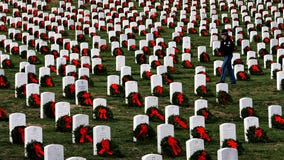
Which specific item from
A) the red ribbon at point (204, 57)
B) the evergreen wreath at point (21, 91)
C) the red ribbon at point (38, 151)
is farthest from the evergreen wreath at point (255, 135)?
the red ribbon at point (204, 57)

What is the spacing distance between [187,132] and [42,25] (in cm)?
1501

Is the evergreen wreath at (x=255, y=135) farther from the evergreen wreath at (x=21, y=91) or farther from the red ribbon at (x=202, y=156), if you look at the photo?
the evergreen wreath at (x=21, y=91)

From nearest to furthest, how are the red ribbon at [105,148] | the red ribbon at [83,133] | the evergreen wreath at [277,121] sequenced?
1. the red ribbon at [105,148]
2. the red ribbon at [83,133]
3. the evergreen wreath at [277,121]

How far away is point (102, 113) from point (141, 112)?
4.51 feet

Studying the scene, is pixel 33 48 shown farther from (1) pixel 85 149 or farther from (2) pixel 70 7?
(1) pixel 85 149

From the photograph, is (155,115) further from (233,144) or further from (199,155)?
(199,155)

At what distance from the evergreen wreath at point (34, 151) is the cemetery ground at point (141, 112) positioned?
32 cm

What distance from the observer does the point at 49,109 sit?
722 inches

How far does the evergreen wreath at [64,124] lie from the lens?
676 inches

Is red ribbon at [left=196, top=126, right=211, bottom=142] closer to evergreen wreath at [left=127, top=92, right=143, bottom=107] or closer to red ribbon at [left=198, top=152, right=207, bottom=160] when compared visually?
red ribbon at [left=198, top=152, right=207, bottom=160]

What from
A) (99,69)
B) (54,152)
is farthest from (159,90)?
(54,152)

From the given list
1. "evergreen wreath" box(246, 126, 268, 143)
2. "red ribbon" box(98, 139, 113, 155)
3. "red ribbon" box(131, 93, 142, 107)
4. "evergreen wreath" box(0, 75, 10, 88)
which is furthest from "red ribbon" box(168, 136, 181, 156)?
"evergreen wreath" box(0, 75, 10, 88)

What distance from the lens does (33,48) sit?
1095 inches

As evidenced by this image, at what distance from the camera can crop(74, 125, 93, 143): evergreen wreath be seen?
16312 millimetres
